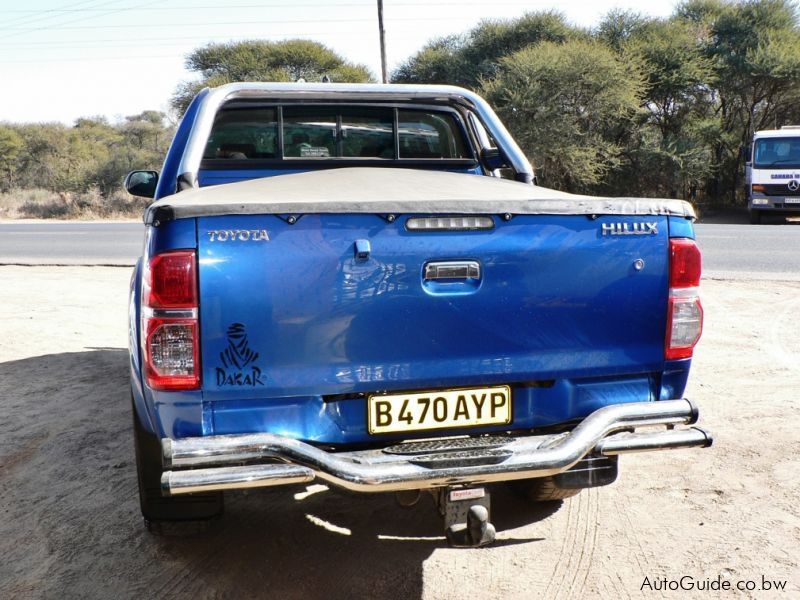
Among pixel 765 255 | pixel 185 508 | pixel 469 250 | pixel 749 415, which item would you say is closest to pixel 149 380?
pixel 185 508

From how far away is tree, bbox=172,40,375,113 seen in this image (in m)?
40.8

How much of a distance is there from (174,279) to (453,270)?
920 mm

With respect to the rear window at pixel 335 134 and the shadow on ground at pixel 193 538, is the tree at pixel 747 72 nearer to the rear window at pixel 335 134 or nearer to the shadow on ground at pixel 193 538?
the rear window at pixel 335 134

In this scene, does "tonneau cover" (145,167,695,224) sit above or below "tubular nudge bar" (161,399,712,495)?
above

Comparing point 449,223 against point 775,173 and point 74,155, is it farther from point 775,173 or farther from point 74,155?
point 74,155


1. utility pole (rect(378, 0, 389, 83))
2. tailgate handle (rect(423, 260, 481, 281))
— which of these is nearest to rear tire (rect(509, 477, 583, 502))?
tailgate handle (rect(423, 260, 481, 281))

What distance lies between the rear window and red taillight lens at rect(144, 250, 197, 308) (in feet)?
6.97

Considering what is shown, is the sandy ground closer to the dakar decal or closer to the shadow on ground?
the shadow on ground

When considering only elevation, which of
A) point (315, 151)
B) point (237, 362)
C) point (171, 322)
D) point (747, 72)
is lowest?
point (237, 362)

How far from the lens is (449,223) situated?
9.02 feet

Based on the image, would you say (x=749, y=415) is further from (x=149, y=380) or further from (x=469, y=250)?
(x=149, y=380)

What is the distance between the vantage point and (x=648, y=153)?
87.1 ft

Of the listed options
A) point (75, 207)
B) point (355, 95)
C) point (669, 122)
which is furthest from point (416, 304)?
point (75, 207)

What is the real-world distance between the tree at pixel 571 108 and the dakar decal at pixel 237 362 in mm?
24652
